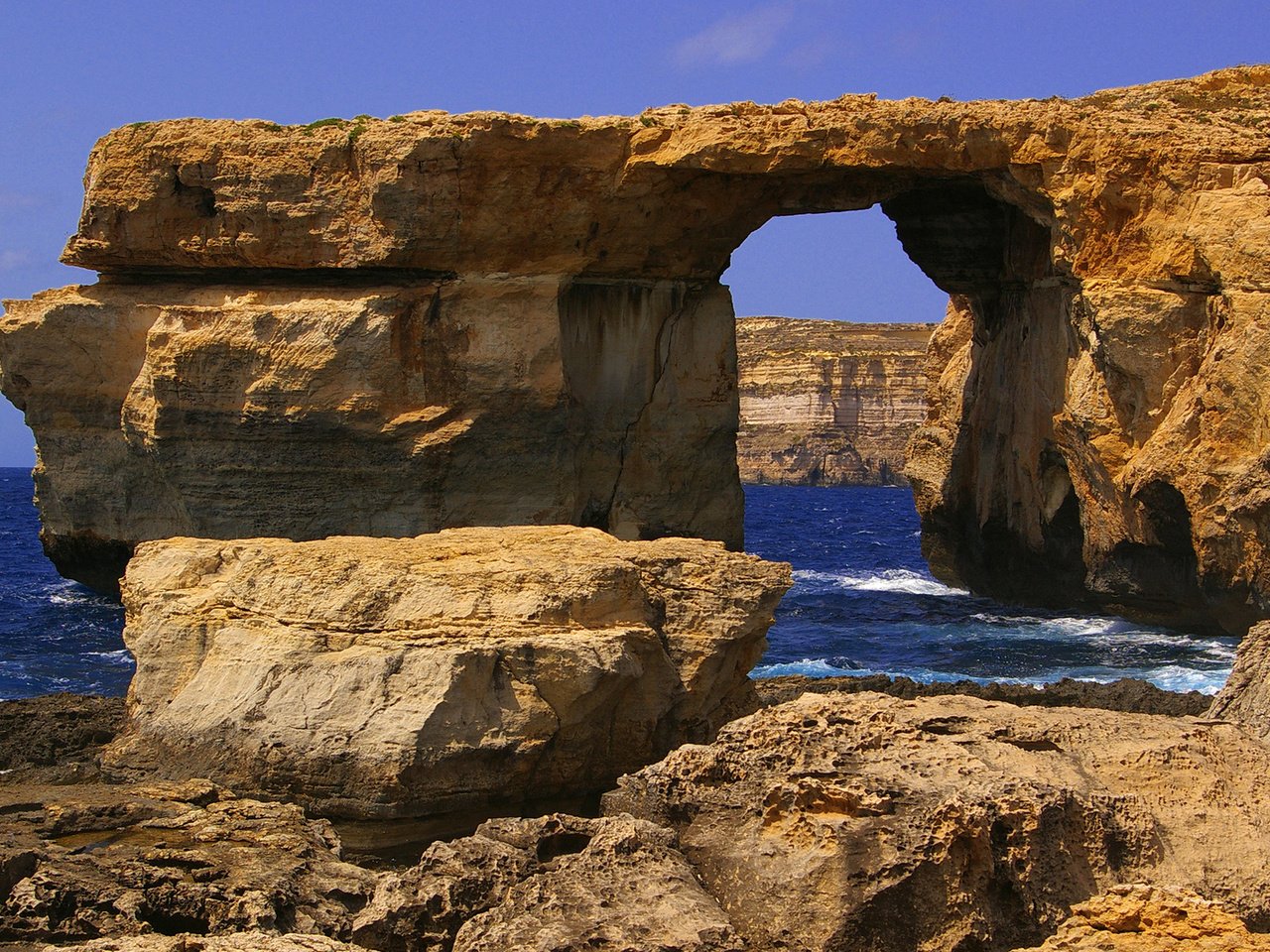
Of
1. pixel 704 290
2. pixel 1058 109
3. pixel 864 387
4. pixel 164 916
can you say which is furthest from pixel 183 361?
pixel 864 387

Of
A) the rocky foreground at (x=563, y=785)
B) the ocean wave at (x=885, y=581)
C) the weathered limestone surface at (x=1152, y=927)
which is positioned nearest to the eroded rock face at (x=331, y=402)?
the ocean wave at (x=885, y=581)

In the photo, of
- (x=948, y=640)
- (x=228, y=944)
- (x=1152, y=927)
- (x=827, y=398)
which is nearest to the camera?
(x=1152, y=927)

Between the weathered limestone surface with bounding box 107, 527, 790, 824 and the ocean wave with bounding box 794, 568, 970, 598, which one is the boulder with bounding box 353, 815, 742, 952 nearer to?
the weathered limestone surface with bounding box 107, 527, 790, 824

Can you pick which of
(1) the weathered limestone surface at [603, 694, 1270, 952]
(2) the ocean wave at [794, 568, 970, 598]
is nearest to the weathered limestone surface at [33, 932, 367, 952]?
(1) the weathered limestone surface at [603, 694, 1270, 952]

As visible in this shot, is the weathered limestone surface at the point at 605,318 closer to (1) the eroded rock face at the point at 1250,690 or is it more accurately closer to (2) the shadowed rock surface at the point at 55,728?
Answer: (2) the shadowed rock surface at the point at 55,728

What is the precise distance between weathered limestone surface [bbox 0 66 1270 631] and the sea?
82 cm

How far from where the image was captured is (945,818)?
7281 millimetres

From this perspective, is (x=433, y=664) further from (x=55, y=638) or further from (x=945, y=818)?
(x=55, y=638)

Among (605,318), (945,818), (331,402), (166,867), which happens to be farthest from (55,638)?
(945,818)

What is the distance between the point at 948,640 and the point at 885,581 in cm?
971

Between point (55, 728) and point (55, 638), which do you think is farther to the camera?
point (55, 638)

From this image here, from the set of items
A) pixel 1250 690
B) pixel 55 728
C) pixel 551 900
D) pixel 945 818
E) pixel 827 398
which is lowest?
pixel 55 728

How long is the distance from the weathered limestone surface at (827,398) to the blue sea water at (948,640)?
36.6 m

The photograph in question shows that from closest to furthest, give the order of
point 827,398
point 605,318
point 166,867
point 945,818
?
point 945,818 → point 166,867 → point 605,318 → point 827,398
